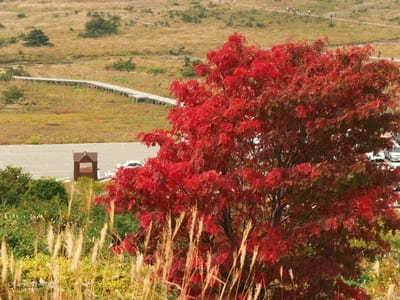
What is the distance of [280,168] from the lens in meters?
12.0

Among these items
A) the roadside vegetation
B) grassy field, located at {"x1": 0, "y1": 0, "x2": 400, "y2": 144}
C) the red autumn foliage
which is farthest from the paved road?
the red autumn foliage

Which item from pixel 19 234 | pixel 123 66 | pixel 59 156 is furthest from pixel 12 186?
pixel 123 66

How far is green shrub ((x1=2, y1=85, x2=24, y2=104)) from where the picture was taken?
83125 millimetres

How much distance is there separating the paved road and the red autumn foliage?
1246 inches

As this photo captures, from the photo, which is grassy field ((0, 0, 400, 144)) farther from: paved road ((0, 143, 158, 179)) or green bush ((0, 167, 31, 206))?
green bush ((0, 167, 31, 206))

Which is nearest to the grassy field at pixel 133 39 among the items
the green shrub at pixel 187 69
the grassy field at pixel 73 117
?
the grassy field at pixel 73 117

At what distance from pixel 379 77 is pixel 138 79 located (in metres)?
90.4

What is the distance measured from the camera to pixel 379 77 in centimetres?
1266

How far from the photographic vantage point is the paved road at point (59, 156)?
151 ft

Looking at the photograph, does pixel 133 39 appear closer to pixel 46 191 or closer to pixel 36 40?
pixel 36 40

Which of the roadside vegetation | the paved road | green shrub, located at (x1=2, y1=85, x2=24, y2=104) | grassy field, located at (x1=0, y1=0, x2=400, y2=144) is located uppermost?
the roadside vegetation

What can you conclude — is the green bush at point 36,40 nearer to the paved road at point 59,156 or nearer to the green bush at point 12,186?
the paved road at point 59,156

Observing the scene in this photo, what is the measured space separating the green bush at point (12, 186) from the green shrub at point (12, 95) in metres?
56.1

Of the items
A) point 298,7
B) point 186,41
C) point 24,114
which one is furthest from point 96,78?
point 298,7
